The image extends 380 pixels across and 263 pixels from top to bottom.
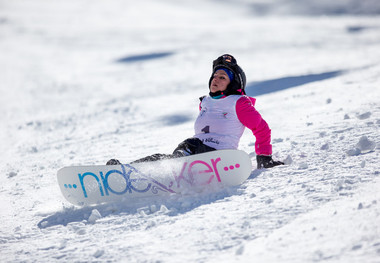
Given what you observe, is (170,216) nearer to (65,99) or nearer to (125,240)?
(125,240)

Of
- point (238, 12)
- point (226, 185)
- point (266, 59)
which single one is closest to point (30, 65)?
point (266, 59)

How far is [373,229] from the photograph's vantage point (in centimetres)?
197

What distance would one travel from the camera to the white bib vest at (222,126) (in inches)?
136

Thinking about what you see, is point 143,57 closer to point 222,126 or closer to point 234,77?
point 234,77

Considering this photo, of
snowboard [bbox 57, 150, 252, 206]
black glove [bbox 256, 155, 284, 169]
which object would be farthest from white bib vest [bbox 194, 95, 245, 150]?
snowboard [bbox 57, 150, 252, 206]

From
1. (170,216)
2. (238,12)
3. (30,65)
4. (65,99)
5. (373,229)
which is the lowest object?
(373,229)

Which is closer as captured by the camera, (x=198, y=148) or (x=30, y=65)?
(x=198, y=148)

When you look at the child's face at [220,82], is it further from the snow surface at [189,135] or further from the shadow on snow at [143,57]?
the shadow on snow at [143,57]

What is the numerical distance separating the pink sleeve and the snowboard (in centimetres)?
43

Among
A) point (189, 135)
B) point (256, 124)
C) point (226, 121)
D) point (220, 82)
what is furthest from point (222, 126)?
point (189, 135)

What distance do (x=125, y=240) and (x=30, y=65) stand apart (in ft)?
44.0

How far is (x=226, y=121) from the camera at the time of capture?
3492mm

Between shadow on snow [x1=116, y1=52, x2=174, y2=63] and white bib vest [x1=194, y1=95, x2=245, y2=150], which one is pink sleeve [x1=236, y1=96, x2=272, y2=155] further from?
shadow on snow [x1=116, y1=52, x2=174, y2=63]

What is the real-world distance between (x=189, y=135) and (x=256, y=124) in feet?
6.32
